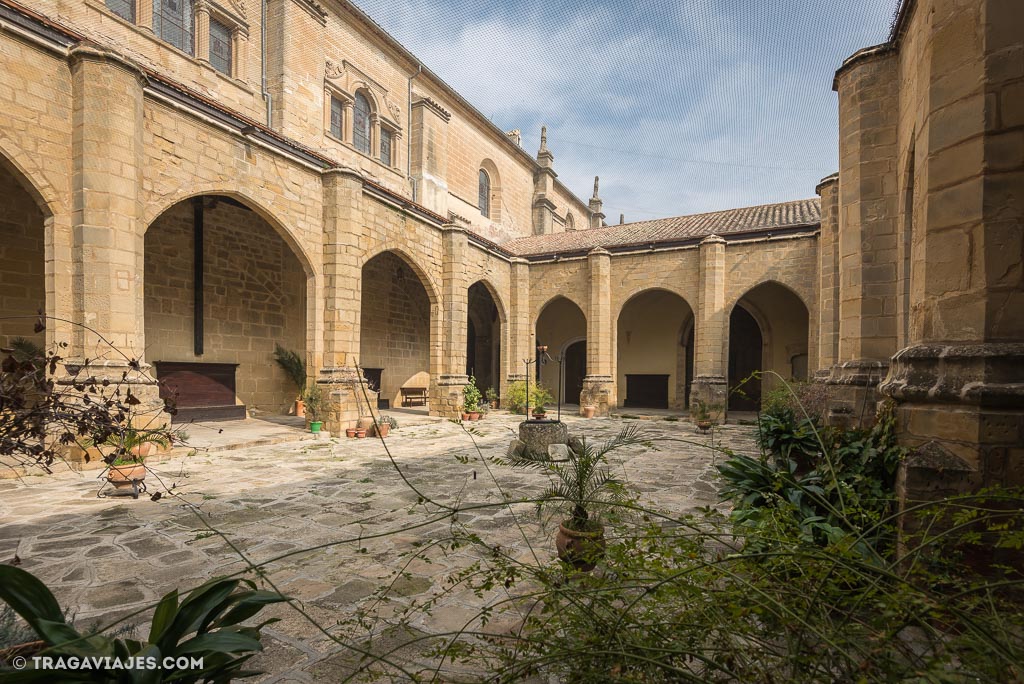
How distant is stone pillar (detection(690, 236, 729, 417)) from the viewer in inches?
516

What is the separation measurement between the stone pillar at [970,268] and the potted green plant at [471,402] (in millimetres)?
10533

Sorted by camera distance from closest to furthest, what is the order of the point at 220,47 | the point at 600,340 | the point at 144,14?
the point at 144,14 → the point at 220,47 → the point at 600,340

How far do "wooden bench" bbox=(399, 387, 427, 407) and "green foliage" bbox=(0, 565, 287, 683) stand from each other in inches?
572

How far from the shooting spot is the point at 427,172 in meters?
17.1

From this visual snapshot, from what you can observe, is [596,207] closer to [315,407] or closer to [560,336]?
[560,336]

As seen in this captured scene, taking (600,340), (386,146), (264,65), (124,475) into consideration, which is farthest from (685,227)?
(124,475)

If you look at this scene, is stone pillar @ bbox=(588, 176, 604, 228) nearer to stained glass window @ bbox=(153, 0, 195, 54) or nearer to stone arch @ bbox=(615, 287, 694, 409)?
stone arch @ bbox=(615, 287, 694, 409)

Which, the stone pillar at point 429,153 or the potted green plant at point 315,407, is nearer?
the potted green plant at point 315,407

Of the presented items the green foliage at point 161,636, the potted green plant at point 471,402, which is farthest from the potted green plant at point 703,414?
the green foliage at point 161,636

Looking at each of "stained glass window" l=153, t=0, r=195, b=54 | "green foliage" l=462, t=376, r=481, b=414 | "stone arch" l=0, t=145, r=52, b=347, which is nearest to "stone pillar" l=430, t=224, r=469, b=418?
"green foliage" l=462, t=376, r=481, b=414

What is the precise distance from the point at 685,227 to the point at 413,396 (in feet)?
34.4

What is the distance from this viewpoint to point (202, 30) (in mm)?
11633

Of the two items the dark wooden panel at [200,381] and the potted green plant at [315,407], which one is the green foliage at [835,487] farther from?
the dark wooden panel at [200,381]

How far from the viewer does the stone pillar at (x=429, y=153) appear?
16.8 m
